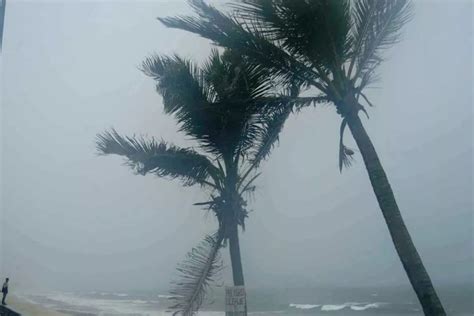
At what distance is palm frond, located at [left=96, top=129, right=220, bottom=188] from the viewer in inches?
271

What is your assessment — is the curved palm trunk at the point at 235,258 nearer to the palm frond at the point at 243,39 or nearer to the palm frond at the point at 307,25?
the palm frond at the point at 243,39

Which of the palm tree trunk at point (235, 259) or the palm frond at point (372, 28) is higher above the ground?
the palm frond at point (372, 28)

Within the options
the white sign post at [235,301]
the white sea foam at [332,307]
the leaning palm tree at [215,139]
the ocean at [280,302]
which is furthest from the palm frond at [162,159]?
the white sea foam at [332,307]

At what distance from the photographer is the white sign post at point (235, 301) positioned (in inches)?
229

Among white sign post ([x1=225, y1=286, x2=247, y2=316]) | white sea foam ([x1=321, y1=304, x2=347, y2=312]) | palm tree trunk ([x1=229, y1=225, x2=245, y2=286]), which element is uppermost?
white sea foam ([x1=321, y1=304, x2=347, y2=312])

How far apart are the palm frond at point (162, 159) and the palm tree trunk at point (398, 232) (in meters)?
2.28

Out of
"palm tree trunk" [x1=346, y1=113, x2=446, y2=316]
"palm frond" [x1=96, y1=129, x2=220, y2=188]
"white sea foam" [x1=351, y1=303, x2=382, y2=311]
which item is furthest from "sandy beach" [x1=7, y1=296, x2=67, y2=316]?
"white sea foam" [x1=351, y1=303, x2=382, y2=311]

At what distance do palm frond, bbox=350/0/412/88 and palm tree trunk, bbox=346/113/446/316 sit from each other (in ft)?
2.44

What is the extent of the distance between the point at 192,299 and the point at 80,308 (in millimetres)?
13020

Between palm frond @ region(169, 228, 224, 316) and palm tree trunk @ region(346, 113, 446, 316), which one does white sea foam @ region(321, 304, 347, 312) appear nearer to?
palm frond @ region(169, 228, 224, 316)

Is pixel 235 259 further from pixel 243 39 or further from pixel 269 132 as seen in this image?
pixel 243 39

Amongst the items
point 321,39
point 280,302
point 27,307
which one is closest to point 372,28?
point 321,39

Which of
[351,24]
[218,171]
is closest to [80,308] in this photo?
[218,171]

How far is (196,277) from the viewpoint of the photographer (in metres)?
6.09
